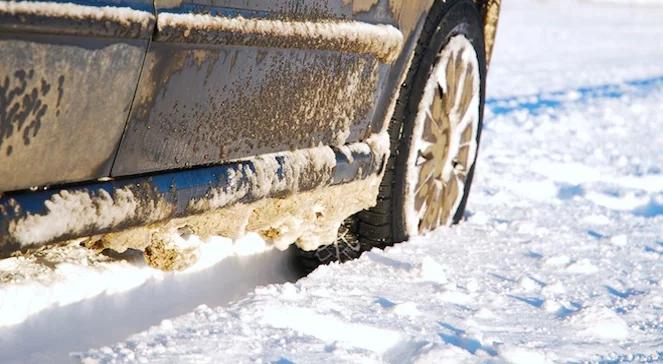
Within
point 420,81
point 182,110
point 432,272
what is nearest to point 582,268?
point 432,272

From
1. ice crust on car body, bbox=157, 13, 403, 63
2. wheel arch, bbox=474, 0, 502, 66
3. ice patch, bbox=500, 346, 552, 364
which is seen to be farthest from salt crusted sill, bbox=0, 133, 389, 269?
wheel arch, bbox=474, 0, 502, 66

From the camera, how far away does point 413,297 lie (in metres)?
2.54

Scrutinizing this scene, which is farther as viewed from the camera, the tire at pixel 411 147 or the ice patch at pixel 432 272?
the tire at pixel 411 147

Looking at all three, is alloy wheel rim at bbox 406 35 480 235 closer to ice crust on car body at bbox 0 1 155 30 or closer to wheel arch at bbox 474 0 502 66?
wheel arch at bbox 474 0 502 66

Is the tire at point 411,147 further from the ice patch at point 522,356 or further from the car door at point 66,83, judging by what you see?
the car door at point 66,83

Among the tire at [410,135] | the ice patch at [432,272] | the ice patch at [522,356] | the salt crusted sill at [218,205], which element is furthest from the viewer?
the tire at [410,135]

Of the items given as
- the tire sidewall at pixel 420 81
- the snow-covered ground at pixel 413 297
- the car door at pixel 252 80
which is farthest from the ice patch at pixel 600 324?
the car door at pixel 252 80

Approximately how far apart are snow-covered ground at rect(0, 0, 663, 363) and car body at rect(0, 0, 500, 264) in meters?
0.23

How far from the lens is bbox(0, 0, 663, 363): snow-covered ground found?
2.05m

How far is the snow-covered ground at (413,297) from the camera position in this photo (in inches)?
80.8

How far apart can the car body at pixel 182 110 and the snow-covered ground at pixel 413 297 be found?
23 cm

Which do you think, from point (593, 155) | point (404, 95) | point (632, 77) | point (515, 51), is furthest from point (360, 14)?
point (515, 51)

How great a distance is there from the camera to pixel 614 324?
2.43 m

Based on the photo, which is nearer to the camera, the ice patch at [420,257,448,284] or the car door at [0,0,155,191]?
the car door at [0,0,155,191]
